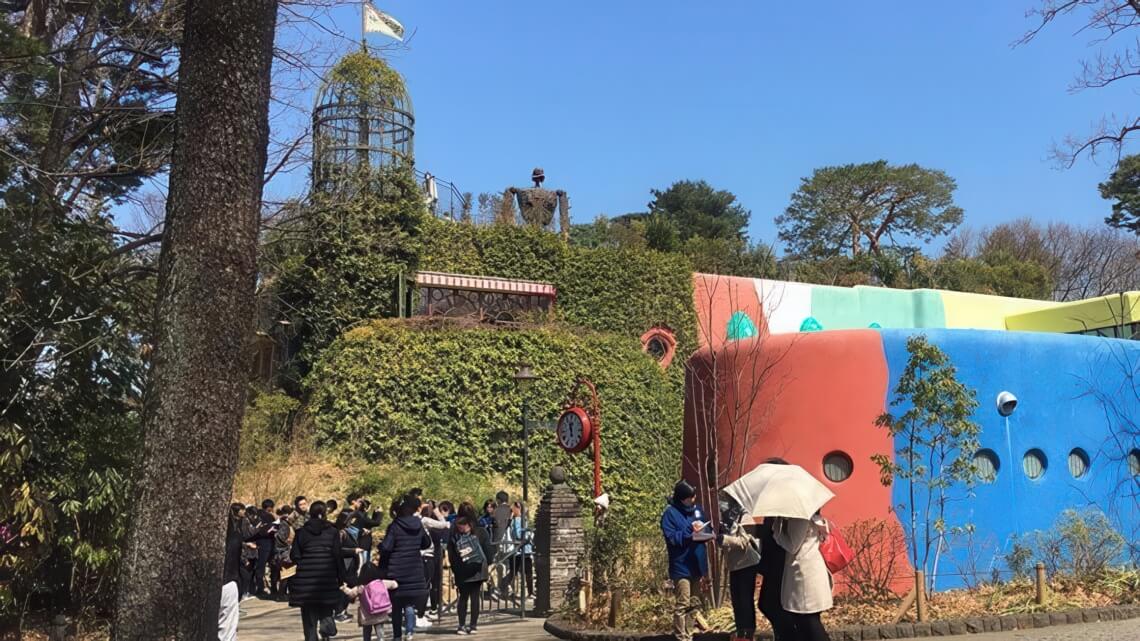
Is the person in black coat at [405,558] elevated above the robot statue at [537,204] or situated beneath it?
Result: situated beneath

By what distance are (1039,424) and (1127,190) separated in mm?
32960

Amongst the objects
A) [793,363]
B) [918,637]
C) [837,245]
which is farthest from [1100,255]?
[918,637]

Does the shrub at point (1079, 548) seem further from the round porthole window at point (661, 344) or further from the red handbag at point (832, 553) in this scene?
the round porthole window at point (661, 344)

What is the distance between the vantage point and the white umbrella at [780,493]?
6531 millimetres

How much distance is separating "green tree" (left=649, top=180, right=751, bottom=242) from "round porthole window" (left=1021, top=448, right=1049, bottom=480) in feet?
116

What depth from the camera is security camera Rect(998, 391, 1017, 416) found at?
1351 cm

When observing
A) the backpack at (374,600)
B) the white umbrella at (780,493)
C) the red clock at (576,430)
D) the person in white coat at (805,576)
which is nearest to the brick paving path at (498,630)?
the backpack at (374,600)

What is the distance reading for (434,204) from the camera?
2405 centimetres

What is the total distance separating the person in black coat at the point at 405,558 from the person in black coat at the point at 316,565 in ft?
2.11

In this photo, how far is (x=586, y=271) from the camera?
2478 cm

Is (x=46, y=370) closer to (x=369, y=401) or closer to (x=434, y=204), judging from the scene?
(x=369, y=401)

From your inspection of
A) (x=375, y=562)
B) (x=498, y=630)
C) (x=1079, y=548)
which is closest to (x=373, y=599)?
(x=375, y=562)

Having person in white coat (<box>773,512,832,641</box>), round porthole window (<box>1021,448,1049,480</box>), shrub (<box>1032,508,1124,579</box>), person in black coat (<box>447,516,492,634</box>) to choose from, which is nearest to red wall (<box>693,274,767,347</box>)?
round porthole window (<box>1021,448,1049,480</box>)

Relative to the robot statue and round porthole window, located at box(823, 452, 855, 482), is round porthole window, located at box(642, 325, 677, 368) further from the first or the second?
round porthole window, located at box(823, 452, 855, 482)
